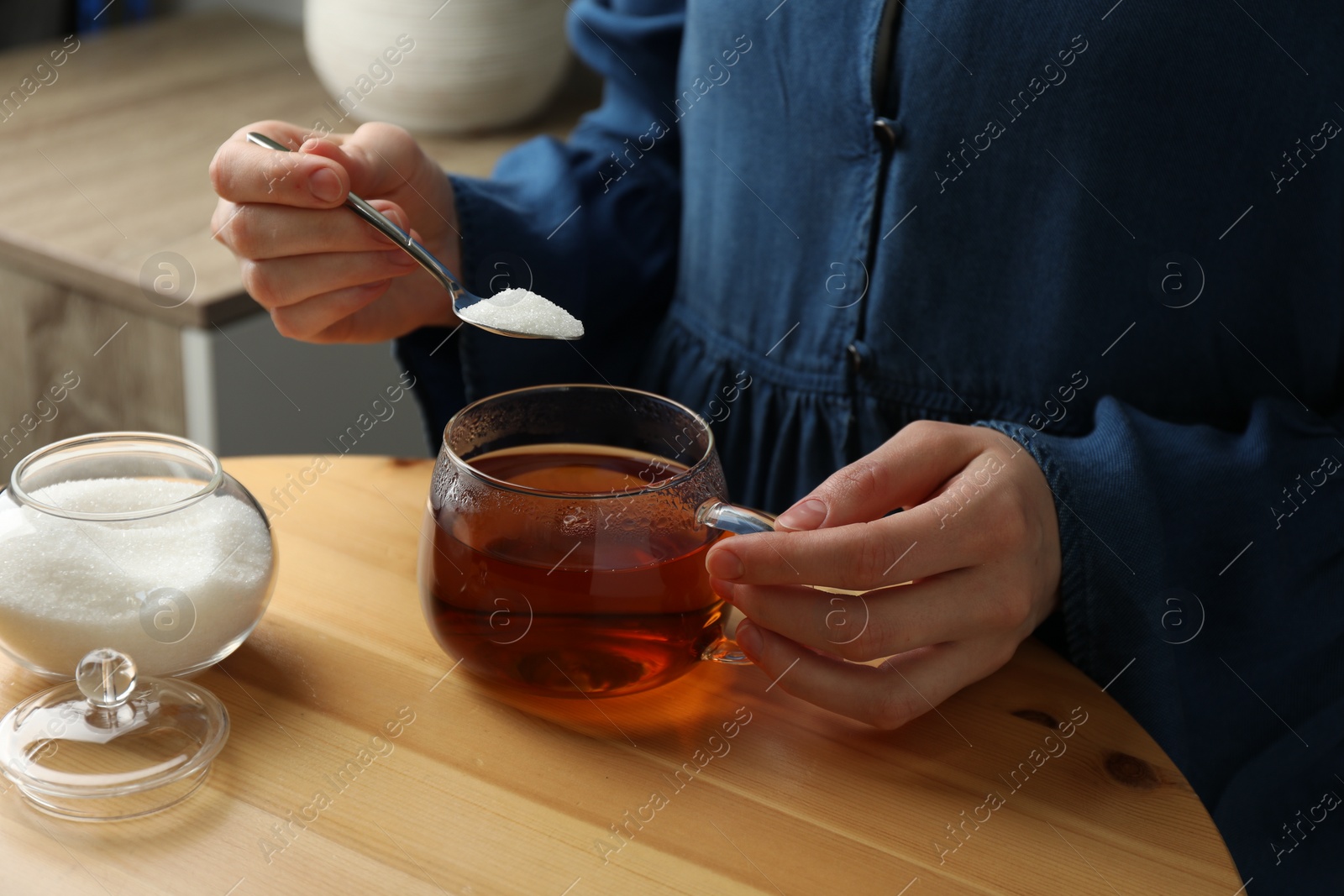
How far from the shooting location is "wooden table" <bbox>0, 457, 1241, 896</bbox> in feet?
1.36

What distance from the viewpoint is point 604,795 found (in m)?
0.46

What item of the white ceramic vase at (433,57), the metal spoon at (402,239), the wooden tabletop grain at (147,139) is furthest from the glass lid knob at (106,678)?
the white ceramic vase at (433,57)

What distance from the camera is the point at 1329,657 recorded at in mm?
687

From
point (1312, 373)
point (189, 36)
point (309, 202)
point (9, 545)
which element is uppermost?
point (1312, 373)

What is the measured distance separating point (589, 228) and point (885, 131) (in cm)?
23

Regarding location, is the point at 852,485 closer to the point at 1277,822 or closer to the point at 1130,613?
the point at 1130,613

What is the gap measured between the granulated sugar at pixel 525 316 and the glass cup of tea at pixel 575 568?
0.05 metres

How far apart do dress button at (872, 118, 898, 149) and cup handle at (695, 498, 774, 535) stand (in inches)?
11.4

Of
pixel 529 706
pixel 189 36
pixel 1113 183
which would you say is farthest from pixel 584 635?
pixel 189 36

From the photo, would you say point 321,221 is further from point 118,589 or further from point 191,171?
point 191,171

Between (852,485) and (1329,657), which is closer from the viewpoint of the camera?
(852,485)

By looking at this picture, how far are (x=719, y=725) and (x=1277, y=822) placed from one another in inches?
14.9

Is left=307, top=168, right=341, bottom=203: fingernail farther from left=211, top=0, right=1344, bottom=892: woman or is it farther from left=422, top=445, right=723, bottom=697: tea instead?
left=422, top=445, right=723, bottom=697: tea

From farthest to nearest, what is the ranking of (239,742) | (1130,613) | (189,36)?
(189,36), (1130,613), (239,742)
